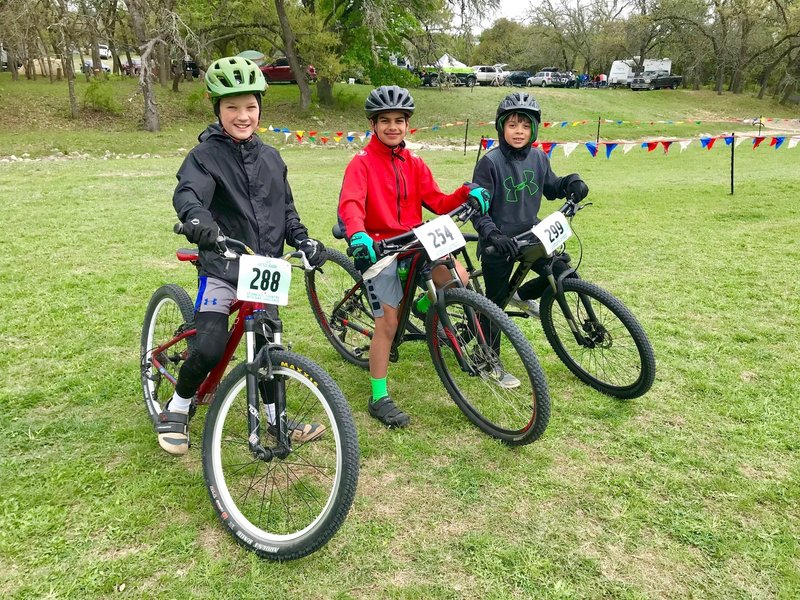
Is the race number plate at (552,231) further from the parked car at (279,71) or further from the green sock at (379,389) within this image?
the parked car at (279,71)

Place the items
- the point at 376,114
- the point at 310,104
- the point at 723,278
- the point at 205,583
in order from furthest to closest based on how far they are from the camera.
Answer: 1. the point at 310,104
2. the point at 723,278
3. the point at 376,114
4. the point at 205,583

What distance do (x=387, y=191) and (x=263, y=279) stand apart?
131 cm

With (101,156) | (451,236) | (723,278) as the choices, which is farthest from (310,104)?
(451,236)

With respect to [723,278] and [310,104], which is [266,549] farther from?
[310,104]

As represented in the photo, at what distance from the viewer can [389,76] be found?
28.7 meters

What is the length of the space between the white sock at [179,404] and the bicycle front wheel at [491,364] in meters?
1.44

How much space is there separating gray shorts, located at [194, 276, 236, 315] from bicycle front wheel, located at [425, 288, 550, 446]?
1209 mm

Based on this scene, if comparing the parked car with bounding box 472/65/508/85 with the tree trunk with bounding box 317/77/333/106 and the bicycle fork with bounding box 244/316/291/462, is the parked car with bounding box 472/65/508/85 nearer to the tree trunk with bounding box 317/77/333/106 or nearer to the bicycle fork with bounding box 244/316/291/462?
the tree trunk with bounding box 317/77/333/106

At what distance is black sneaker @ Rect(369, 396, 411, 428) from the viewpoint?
3568mm

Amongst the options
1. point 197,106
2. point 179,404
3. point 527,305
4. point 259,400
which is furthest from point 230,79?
point 197,106

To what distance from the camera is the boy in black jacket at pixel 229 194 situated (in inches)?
111

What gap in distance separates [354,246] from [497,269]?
1.22 meters

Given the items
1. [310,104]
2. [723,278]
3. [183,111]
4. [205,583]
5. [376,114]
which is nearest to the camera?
[205,583]

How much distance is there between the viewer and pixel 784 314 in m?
5.27
